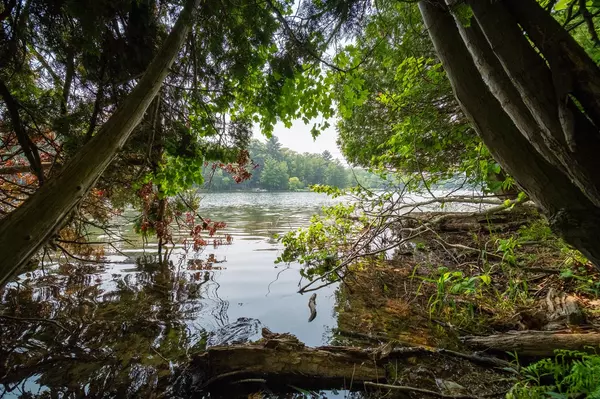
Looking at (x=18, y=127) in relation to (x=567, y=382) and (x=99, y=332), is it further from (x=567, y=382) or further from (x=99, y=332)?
(x=567, y=382)

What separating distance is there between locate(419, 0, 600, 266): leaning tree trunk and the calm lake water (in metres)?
2.55

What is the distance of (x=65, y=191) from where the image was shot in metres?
1.56

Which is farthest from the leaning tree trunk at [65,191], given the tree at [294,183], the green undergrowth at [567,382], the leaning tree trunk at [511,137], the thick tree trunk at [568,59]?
the tree at [294,183]

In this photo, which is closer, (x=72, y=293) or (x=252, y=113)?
(x=252, y=113)

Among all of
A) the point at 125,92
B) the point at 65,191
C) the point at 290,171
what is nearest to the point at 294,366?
→ the point at 65,191

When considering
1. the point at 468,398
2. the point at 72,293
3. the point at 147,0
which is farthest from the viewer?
the point at 72,293

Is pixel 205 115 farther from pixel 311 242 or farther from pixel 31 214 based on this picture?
pixel 311 242

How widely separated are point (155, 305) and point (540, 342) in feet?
15.6

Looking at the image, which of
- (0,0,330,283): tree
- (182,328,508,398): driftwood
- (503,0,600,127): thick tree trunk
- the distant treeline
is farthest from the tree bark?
the distant treeline

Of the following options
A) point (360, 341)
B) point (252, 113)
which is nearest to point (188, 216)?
point (252, 113)

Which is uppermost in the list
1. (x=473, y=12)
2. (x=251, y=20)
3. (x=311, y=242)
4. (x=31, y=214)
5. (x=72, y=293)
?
(x=251, y=20)

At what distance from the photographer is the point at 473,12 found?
51.7 inches

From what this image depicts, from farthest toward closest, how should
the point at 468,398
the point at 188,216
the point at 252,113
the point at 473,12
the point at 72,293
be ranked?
the point at 188,216, the point at 72,293, the point at 252,113, the point at 468,398, the point at 473,12

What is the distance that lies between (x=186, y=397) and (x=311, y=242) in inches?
143
